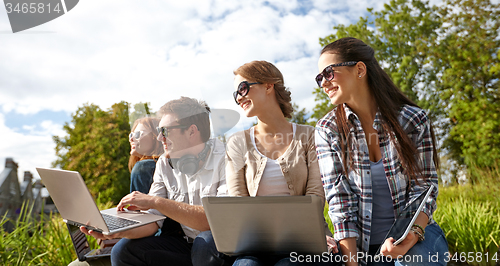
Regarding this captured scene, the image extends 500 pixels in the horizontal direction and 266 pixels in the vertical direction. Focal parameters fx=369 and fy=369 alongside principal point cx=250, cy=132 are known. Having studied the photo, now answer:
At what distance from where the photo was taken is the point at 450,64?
15945mm

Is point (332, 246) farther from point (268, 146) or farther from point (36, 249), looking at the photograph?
point (36, 249)

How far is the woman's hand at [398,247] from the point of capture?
5.20 feet

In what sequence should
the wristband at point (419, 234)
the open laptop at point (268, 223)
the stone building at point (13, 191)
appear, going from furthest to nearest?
the stone building at point (13, 191)
the wristband at point (419, 234)
the open laptop at point (268, 223)

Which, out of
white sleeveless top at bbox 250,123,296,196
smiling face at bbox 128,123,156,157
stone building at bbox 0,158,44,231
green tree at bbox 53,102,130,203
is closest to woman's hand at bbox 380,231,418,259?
white sleeveless top at bbox 250,123,296,196

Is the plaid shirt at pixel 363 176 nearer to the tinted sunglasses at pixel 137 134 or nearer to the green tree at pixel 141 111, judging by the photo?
the green tree at pixel 141 111

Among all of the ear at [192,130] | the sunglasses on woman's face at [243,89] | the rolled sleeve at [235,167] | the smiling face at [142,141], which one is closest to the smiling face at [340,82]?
the sunglasses on woman's face at [243,89]

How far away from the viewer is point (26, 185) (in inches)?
566

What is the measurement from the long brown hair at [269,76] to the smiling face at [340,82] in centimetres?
33

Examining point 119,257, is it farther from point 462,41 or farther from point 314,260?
point 462,41

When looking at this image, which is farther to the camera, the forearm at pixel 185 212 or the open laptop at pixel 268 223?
the forearm at pixel 185 212

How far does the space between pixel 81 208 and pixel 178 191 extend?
1.88 feet

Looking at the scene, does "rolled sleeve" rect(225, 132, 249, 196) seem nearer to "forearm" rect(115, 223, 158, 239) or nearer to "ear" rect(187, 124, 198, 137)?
"ear" rect(187, 124, 198, 137)

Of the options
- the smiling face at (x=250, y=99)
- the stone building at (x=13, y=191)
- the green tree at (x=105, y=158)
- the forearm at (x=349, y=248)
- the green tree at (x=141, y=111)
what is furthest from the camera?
the green tree at (x=105, y=158)

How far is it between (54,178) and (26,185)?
47.9 feet
